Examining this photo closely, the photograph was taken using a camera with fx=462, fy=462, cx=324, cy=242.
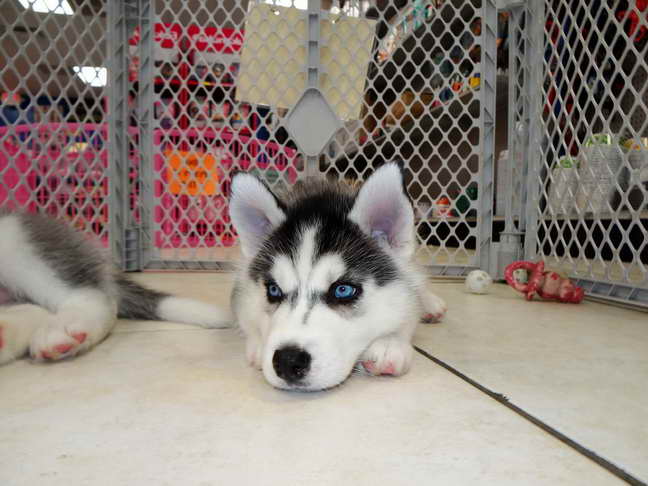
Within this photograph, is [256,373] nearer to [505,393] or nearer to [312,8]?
[505,393]

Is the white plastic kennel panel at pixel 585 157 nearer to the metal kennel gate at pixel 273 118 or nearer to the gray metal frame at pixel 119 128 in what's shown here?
the metal kennel gate at pixel 273 118

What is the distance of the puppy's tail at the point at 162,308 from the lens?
164cm

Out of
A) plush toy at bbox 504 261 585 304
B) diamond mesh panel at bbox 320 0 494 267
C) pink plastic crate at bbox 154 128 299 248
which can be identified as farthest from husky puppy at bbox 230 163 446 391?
pink plastic crate at bbox 154 128 299 248

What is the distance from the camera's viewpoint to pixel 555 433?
0.79 m

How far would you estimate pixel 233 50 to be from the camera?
2885 mm

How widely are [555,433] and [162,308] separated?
53.1 inches

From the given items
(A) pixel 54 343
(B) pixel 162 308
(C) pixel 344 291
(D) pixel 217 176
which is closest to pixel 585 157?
(C) pixel 344 291

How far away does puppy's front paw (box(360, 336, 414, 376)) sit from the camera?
1.08 metres

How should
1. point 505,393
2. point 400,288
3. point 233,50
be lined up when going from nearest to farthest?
point 505,393 → point 400,288 → point 233,50

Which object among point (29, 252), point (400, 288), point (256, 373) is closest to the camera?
point (256, 373)

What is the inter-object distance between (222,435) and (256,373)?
1.15 feet

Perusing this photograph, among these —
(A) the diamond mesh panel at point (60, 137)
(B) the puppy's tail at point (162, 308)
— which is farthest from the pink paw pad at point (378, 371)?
(A) the diamond mesh panel at point (60, 137)

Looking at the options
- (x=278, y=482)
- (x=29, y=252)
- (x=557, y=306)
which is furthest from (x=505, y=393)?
(x=29, y=252)

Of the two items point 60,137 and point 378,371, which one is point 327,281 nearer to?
point 378,371
